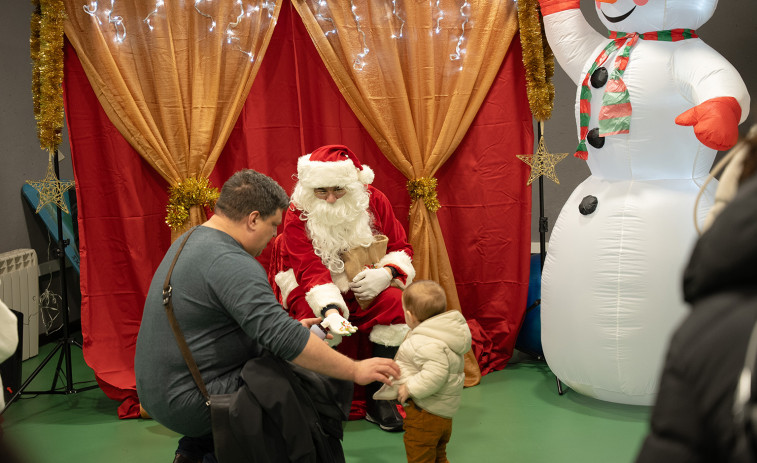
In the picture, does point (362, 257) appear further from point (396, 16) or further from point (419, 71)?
point (396, 16)

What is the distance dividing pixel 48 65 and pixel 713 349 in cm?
363

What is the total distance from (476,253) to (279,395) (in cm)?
219

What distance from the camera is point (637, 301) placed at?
3.32 meters

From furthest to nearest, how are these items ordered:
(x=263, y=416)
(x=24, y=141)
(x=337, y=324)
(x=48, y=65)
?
(x=24, y=141)
(x=48, y=65)
(x=337, y=324)
(x=263, y=416)

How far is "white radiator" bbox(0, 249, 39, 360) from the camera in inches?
182

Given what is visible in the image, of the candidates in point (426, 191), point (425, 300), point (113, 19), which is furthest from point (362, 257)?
point (113, 19)

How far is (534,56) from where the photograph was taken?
3967 millimetres

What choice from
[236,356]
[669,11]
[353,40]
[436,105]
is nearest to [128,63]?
[353,40]

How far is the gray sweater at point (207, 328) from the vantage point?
233 centimetres

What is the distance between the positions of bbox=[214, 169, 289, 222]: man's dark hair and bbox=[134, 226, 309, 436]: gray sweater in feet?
0.34

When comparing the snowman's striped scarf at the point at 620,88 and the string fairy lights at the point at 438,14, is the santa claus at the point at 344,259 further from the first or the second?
the snowman's striped scarf at the point at 620,88

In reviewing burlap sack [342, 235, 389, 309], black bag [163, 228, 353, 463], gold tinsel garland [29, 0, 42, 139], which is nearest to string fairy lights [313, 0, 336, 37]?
burlap sack [342, 235, 389, 309]

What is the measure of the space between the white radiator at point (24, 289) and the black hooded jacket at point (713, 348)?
4535 mm

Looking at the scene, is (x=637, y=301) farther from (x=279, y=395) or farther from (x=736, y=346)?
(x=736, y=346)
